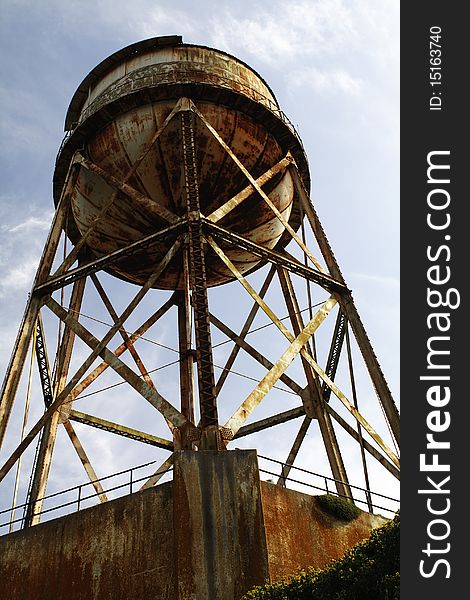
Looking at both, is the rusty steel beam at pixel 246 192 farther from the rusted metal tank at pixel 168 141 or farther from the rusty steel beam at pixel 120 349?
the rusty steel beam at pixel 120 349

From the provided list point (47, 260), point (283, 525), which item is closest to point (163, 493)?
point (283, 525)

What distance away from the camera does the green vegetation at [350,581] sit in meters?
7.21

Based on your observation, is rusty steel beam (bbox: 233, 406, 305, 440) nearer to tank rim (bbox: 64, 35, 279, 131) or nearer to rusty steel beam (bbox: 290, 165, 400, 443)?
rusty steel beam (bbox: 290, 165, 400, 443)

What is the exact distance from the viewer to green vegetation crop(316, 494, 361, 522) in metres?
9.31

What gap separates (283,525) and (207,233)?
5.09m

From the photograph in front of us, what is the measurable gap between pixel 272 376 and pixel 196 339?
1320mm

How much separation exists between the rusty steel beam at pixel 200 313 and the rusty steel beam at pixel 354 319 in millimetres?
3020

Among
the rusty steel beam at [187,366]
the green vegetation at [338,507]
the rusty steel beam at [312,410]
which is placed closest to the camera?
the green vegetation at [338,507]

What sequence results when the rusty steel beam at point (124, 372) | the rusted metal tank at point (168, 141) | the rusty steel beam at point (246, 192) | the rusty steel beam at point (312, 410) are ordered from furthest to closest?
the rusted metal tank at point (168, 141) → the rusty steel beam at point (312, 410) → the rusty steel beam at point (246, 192) → the rusty steel beam at point (124, 372)

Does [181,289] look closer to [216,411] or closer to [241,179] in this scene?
[241,179]

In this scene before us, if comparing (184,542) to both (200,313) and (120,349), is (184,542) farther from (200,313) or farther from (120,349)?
(120,349)

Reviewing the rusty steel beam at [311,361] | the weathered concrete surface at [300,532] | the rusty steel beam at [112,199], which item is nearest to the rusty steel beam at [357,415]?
the rusty steel beam at [311,361]

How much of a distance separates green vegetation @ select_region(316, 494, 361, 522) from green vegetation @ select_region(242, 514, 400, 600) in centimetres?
128

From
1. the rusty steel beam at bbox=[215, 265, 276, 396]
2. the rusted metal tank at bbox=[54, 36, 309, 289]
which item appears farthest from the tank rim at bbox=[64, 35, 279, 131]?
the rusty steel beam at bbox=[215, 265, 276, 396]
